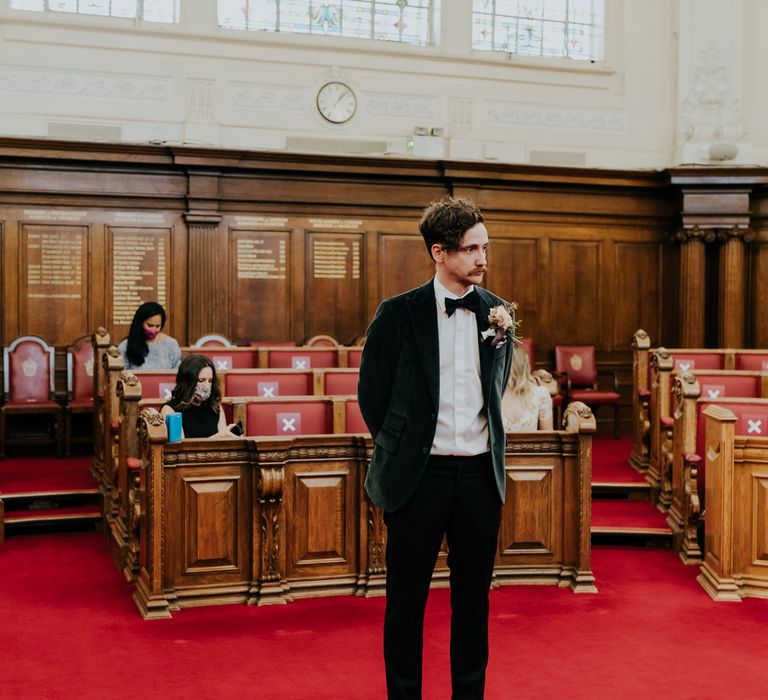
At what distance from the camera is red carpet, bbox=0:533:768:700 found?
388 cm

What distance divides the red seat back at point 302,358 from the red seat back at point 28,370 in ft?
7.25

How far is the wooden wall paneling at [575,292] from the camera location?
437 inches

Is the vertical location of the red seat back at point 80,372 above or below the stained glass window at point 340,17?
below

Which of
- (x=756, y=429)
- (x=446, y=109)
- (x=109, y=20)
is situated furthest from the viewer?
(x=446, y=109)

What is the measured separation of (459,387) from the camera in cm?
303

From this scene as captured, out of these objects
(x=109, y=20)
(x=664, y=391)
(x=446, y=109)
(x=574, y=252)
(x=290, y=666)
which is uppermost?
(x=109, y=20)

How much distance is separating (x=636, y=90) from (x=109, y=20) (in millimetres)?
5865

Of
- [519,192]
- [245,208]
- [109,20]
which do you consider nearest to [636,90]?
[519,192]

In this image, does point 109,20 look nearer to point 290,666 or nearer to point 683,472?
point 683,472

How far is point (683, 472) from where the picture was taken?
21.0 ft

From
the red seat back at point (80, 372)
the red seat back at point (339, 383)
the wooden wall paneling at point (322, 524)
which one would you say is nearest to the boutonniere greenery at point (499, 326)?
the wooden wall paneling at point (322, 524)

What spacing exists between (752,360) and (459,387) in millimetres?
6294

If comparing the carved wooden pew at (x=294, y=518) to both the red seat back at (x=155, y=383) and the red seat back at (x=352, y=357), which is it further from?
the red seat back at (x=352, y=357)

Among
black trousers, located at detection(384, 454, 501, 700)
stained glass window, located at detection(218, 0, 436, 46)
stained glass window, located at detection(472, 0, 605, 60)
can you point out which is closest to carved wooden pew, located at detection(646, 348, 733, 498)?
black trousers, located at detection(384, 454, 501, 700)
